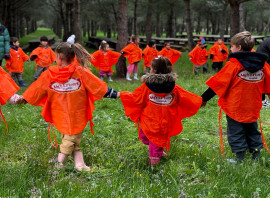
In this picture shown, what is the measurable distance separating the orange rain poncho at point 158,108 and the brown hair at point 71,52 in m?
0.68

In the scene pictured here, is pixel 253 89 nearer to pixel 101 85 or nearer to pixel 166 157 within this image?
pixel 166 157

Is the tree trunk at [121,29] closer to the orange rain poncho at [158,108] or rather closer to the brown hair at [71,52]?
the orange rain poncho at [158,108]

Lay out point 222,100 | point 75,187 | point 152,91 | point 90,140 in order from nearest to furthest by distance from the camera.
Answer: point 75,187
point 152,91
point 222,100
point 90,140

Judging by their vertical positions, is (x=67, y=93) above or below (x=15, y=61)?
below

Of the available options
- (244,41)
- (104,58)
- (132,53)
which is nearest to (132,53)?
(132,53)

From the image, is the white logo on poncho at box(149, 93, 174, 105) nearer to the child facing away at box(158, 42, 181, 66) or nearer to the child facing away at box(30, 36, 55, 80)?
the child facing away at box(30, 36, 55, 80)

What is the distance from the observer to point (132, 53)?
12.3 meters

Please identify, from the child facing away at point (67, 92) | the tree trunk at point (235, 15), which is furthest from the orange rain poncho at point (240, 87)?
the tree trunk at point (235, 15)

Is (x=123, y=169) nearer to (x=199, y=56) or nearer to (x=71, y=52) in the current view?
(x=71, y=52)

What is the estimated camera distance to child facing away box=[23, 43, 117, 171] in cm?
372

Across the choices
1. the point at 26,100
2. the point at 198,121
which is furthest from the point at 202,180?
the point at 198,121

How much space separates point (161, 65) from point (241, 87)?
1146mm

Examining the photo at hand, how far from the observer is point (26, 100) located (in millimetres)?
3768

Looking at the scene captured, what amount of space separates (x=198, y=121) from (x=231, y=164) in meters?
2.77
